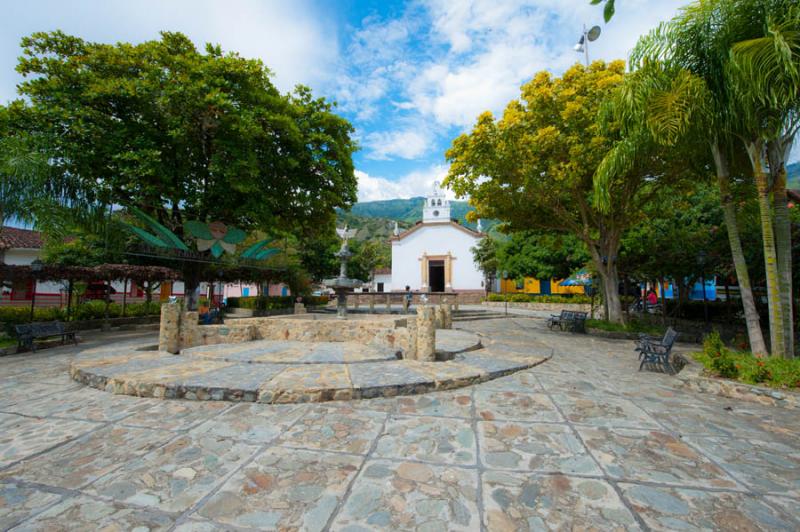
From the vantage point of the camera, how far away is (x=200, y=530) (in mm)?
2350

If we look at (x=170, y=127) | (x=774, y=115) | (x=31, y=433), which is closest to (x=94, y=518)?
(x=31, y=433)

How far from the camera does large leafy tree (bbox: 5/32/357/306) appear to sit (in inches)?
414

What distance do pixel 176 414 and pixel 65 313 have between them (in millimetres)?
13910

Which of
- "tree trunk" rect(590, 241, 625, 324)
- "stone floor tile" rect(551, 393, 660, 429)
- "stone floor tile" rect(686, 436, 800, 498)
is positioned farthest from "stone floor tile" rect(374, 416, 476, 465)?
"tree trunk" rect(590, 241, 625, 324)

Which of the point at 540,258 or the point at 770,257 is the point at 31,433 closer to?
the point at 770,257

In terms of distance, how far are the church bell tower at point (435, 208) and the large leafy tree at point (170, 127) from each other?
2871cm

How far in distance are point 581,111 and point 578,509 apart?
36.7ft

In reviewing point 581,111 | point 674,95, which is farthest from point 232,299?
point 674,95

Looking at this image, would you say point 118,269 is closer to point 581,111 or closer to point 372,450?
point 372,450

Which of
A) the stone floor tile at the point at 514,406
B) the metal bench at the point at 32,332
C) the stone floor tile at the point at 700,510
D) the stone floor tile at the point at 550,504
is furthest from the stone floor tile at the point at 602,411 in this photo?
the metal bench at the point at 32,332

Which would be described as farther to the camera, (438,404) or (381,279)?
(381,279)

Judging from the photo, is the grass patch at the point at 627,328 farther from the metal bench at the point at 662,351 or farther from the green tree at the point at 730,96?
the green tree at the point at 730,96

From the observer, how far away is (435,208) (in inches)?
1681

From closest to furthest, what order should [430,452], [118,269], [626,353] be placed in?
[430,452] < [626,353] < [118,269]
